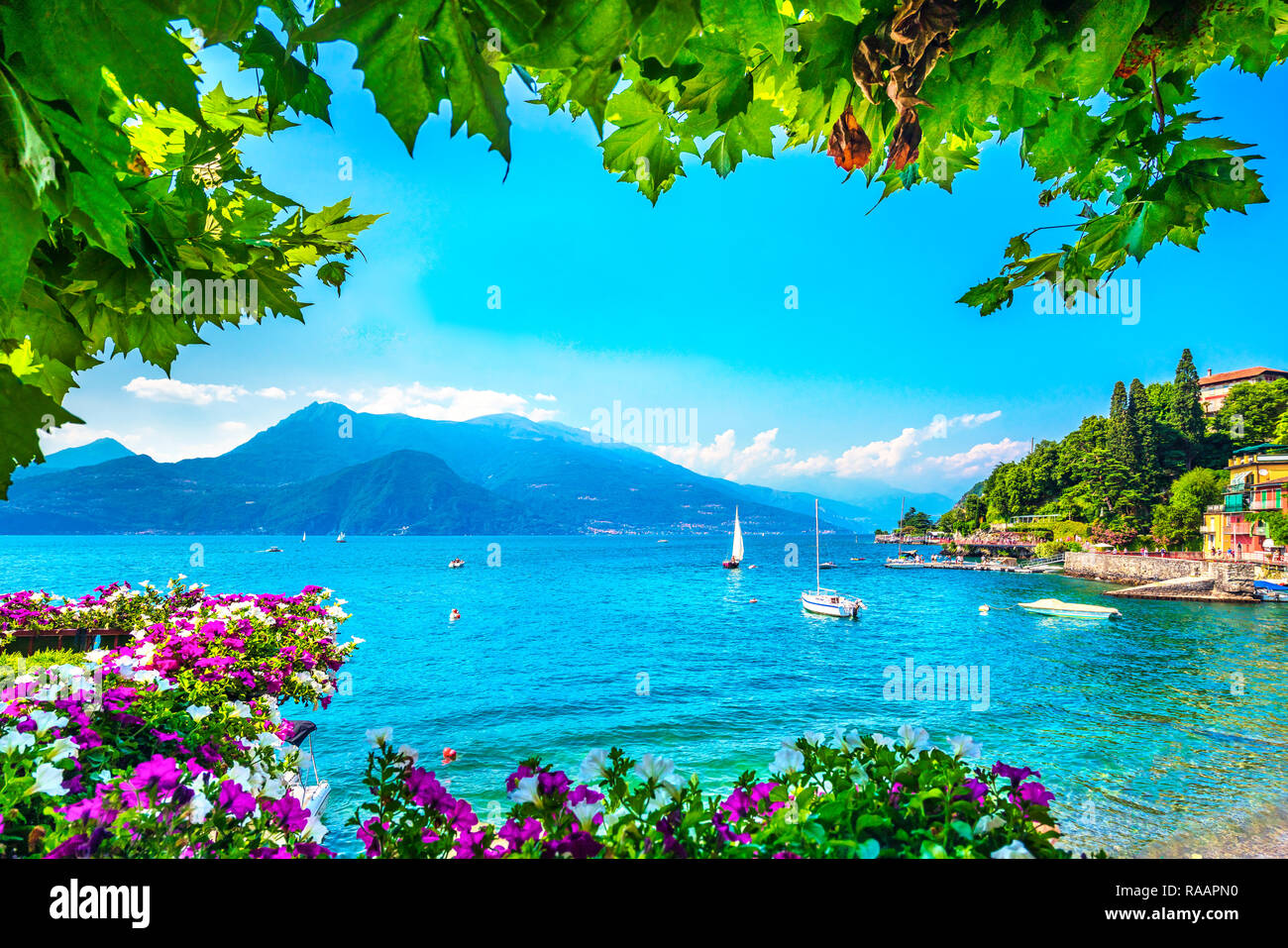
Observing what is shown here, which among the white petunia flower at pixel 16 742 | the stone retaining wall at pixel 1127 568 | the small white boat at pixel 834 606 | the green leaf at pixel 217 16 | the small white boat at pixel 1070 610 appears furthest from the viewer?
the stone retaining wall at pixel 1127 568

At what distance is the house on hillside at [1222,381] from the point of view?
50.0 meters

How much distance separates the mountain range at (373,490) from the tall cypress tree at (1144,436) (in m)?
107

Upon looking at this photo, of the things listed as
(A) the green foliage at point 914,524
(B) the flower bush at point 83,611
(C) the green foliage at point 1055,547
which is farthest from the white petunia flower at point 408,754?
(A) the green foliage at point 914,524

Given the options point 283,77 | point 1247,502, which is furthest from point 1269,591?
point 283,77

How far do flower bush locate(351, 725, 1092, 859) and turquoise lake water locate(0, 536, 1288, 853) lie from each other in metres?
1.47

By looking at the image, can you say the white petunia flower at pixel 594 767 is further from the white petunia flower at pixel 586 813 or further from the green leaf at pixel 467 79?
the green leaf at pixel 467 79

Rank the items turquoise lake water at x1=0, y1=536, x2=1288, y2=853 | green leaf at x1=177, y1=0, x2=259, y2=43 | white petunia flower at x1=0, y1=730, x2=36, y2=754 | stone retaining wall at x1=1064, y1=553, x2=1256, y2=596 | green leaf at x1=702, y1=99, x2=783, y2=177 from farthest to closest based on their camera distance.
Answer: stone retaining wall at x1=1064, y1=553, x2=1256, y2=596, turquoise lake water at x1=0, y1=536, x2=1288, y2=853, white petunia flower at x1=0, y1=730, x2=36, y2=754, green leaf at x1=702, y1=99, x2=783, y2=177, green leaf at x1=177, y1=0, x2=259, y2=43

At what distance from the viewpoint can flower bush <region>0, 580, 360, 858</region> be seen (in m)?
1.70

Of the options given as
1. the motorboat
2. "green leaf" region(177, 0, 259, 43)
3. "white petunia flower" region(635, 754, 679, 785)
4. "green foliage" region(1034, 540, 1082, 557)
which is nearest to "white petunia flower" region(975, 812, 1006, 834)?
"white petunia flower" region(635, 754, 679, 785)

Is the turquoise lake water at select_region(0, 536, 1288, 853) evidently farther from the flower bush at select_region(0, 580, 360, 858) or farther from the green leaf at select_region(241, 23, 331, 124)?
the green leaf at select_region(241, 23, 331, 124)

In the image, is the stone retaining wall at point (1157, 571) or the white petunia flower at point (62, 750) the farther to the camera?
the stone retaining wall at point (1157, 571)

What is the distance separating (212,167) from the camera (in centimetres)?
149
